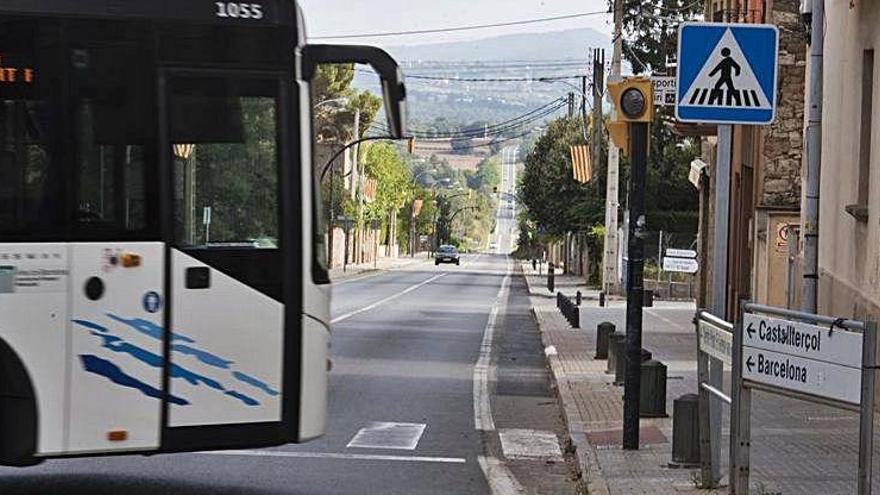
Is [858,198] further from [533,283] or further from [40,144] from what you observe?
[533,283]

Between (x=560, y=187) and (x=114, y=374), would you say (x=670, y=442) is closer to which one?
(x=114, y=374)

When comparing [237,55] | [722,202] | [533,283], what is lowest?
[533,283]

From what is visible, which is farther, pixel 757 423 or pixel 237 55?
pixel 757 423

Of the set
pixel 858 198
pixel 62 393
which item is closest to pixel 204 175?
pixel 62 393

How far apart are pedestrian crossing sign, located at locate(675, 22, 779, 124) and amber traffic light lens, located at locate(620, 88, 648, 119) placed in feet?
6.39

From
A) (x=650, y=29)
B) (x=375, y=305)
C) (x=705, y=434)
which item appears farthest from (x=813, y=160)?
(x=650, y=29)

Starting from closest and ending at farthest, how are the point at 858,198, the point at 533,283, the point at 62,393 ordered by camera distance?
the point at 62,393
the point at 858,198
the point at 533,283

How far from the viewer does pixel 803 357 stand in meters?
8.00

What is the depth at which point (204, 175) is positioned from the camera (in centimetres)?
859

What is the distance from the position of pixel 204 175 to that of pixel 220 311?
0.86 metres

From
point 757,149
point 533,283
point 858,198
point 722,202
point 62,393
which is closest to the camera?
point 62,393

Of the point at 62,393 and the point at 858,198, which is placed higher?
the point at 858,198

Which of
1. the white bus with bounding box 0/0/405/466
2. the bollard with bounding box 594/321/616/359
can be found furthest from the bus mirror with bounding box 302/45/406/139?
the bollard with bounding box 594/321/616/359

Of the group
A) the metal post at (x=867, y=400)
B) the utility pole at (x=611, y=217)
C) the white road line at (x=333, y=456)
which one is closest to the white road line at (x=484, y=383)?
the white road line at (x=333, y=456)
